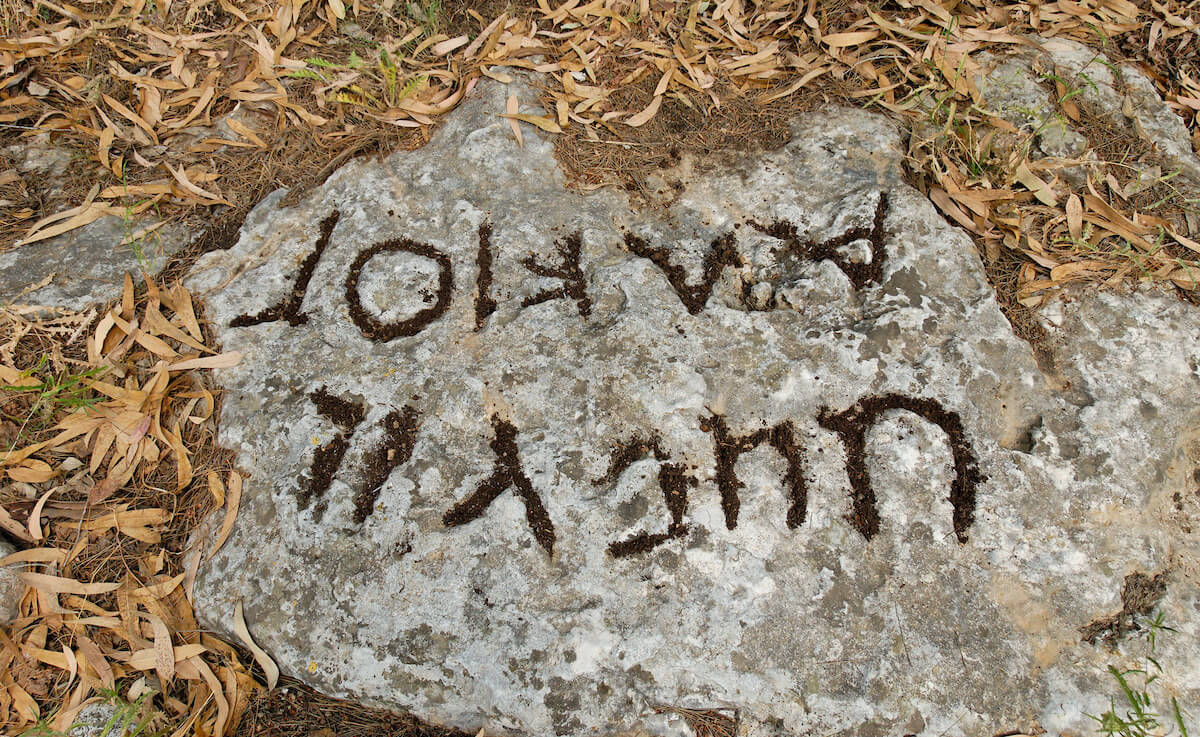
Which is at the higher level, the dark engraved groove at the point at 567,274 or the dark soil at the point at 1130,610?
the dark engraved groove at the point at 567,274

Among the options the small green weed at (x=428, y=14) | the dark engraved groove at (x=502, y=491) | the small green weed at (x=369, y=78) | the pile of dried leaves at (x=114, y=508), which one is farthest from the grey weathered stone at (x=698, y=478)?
the small green weed at (x=428, y=14)

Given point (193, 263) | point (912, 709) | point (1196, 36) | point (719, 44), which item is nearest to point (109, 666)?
point (193, 263)

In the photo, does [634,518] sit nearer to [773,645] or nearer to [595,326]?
[773,645]

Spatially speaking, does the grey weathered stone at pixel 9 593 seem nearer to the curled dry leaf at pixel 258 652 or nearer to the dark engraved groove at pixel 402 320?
the curled dry leaf at pixel 258 652

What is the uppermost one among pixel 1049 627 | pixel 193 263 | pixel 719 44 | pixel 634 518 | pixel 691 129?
pixel 719 44

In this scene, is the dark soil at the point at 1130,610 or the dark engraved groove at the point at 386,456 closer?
the dark soil at the point at 1130,610

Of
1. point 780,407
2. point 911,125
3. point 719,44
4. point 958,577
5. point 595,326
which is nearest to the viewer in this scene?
point 958,577

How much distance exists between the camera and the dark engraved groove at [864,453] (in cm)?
217

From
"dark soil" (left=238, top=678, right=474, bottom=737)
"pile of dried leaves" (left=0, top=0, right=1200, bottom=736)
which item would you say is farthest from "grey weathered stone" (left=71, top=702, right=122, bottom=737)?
"dark soil" (left=238, top=678, right=474, bottom=737)

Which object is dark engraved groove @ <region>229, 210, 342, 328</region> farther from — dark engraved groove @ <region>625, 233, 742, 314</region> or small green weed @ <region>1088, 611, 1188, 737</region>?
small green weed @ <region>1088, 611, 1188, 737</region>

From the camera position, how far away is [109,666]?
2.17 meters

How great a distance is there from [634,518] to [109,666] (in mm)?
1582

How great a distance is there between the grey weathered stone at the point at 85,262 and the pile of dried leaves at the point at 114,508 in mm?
90

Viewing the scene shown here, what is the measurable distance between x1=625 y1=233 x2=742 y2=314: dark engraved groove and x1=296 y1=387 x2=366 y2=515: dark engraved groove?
43.5 inches
